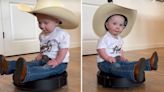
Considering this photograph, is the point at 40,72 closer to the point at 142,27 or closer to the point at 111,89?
the point at 111,89

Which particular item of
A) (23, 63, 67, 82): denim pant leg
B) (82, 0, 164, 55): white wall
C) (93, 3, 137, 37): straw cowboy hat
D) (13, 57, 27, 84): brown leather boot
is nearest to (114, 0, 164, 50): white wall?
(82, 0, 164, 55): white wall

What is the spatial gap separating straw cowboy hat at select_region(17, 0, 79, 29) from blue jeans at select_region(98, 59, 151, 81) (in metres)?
0.20

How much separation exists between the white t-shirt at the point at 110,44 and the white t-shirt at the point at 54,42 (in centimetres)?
14

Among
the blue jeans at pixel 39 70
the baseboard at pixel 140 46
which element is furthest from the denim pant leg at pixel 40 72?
the baseboard at pixel 140 46

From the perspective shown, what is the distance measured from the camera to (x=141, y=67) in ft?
2.30

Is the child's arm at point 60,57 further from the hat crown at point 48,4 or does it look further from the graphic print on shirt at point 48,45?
the hat crown at point 48,4

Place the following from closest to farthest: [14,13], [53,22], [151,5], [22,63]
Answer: [22,63], [53,22], [14,13], [151,5]

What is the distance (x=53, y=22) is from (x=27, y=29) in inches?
5.8

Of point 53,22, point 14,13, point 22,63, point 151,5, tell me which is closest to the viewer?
point 22,63

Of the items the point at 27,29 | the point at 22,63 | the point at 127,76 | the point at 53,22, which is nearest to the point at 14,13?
the point at 27,29

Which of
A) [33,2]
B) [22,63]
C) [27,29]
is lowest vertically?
[22,63]

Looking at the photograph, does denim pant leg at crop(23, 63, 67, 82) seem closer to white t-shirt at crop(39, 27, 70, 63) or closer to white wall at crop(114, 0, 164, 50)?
white t-shirt at crop(39, 27, 70, 63)

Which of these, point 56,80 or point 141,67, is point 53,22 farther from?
point 141,67

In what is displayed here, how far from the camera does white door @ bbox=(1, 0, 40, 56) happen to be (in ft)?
2.95
